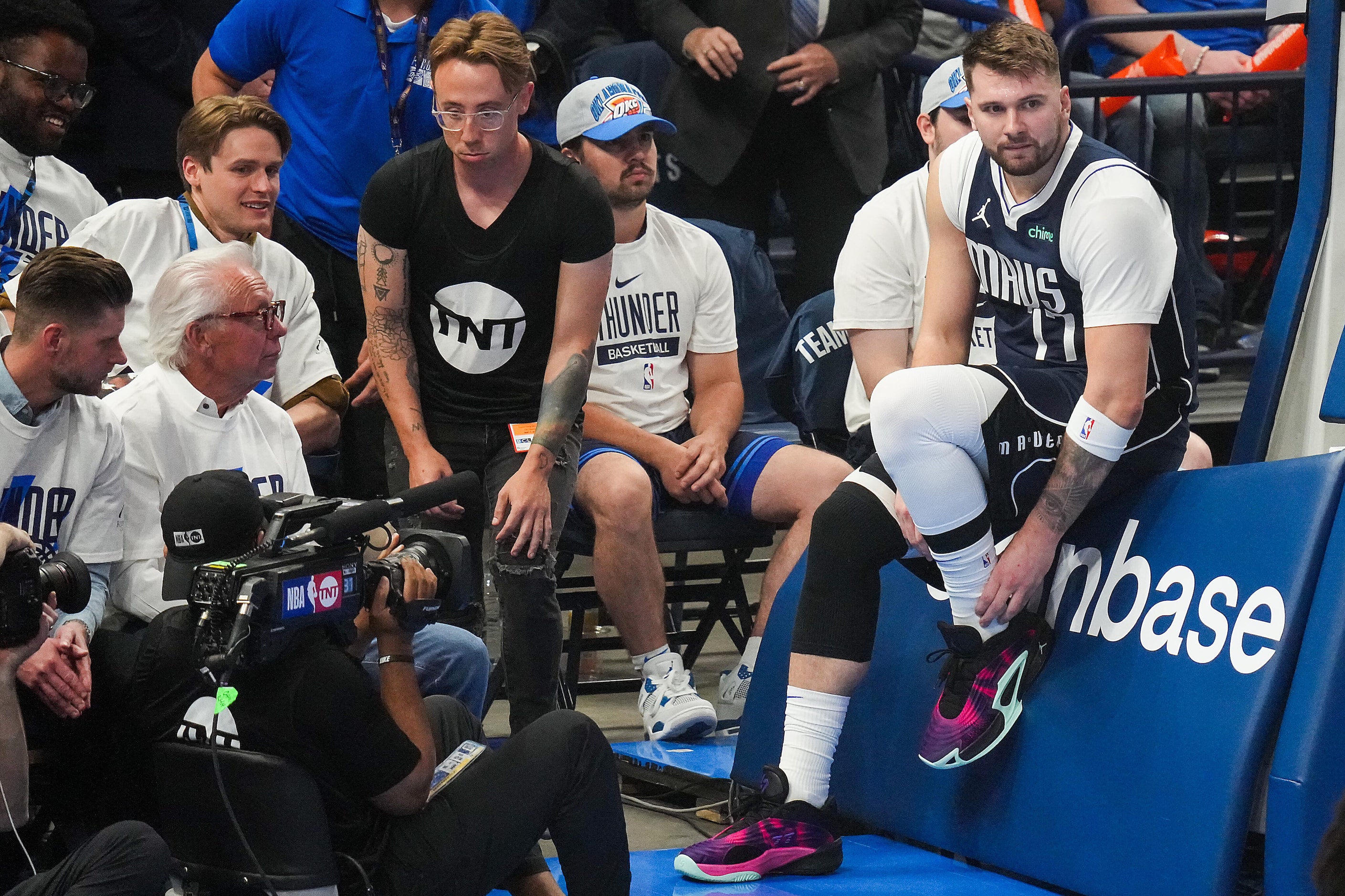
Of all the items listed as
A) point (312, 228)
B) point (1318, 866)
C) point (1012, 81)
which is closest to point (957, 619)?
point (1012, 81)

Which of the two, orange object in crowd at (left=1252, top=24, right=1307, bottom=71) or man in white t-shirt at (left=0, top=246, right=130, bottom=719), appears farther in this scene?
orange object in crowd at (left=1252, top=24, right=1307, bottom=71)

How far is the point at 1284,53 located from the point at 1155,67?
0.55 meters

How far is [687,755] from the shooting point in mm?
4211

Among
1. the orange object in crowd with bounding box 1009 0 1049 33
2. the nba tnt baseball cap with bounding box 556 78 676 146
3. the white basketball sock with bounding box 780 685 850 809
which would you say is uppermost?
the orange object in crowd with bounding box 1009 0 1049 33

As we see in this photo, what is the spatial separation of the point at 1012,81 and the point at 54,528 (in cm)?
216

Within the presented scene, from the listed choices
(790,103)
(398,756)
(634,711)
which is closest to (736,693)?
(634,711)

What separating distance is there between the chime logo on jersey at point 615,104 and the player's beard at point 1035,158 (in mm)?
1794

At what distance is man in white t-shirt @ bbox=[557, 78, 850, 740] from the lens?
446cm

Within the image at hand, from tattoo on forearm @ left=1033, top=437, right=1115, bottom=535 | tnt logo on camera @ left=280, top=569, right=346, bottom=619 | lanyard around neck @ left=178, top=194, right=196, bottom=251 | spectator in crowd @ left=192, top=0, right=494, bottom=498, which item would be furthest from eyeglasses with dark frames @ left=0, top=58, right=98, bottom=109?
tattoo on forearm @ left=1033, top=437, right=1115, bottom=535

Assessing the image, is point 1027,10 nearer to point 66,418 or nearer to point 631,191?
point 631,191

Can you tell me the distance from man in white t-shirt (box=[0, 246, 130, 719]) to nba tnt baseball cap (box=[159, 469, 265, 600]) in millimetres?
627

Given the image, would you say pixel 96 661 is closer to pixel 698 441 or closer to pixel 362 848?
pixel 362 848

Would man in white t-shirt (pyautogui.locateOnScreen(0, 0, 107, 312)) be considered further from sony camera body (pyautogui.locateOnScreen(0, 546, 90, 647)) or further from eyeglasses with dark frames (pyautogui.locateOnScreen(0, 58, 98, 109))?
sony camera body (pyautogui.locateOnScreen(0, 546, 90, 647))

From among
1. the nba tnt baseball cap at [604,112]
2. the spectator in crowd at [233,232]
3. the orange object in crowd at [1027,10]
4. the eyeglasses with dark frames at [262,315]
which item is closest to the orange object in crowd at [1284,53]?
the orange object in crowd at [1027,10]
